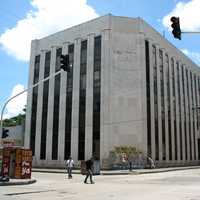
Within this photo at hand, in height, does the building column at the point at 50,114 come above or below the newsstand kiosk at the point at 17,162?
above

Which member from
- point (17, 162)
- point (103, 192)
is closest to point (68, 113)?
point (17, 162)

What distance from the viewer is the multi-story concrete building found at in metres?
44.4

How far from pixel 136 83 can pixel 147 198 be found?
107 ft

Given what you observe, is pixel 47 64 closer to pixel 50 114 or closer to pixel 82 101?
pixel 50 114

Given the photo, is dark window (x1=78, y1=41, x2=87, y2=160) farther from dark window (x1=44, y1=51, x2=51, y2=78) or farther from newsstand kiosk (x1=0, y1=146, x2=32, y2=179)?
newsstand kiosk (x1=0, y1=146, x2=32, y2=179)

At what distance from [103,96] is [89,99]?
2.22 meters

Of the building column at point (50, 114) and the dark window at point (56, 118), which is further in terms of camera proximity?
the building column at point (50, 114)

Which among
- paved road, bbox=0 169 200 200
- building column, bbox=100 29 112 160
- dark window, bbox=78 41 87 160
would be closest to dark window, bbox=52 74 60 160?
dark window, bbox=78 41 87 160

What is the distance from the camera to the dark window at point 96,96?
144 ft

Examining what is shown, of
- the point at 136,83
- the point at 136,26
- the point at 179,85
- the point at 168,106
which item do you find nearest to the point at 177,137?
the point at 168,106

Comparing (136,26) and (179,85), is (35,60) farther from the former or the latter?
(179,85)

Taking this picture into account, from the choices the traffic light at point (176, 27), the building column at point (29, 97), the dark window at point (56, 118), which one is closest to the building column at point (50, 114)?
the dark window at point (56, 118)

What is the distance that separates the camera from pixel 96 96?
45469 mm

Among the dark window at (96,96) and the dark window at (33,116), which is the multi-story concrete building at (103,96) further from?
the dark window at (33,116)
